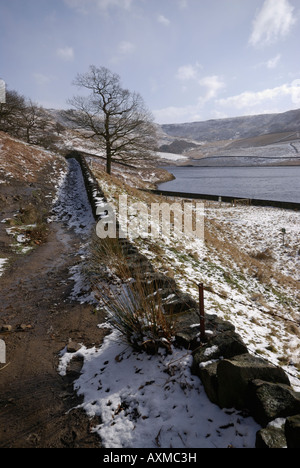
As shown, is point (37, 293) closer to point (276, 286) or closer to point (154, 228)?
point (154, 228)

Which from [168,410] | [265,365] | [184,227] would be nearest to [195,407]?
[168,410]

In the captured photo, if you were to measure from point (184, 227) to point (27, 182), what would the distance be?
9.95 m

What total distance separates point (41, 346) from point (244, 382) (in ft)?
10.3

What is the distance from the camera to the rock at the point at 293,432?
1752 mm

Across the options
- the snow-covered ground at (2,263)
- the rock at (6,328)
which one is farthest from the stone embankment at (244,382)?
the snow-covered ground at (2,263)

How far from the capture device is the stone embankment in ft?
6.35

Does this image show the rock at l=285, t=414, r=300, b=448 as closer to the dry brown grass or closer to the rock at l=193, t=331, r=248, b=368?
the rock at l=193, t=331, r=248, b=368

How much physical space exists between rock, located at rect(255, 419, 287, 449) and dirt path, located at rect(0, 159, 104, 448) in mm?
1604

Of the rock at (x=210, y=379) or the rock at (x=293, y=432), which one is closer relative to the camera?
the rock at (x=293, y=432)

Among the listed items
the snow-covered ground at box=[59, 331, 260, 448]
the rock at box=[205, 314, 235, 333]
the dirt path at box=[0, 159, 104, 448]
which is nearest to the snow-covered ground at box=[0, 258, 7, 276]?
the dirt path at box=[0, 159, 104, 448]

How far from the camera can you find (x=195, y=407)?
2574 mm
